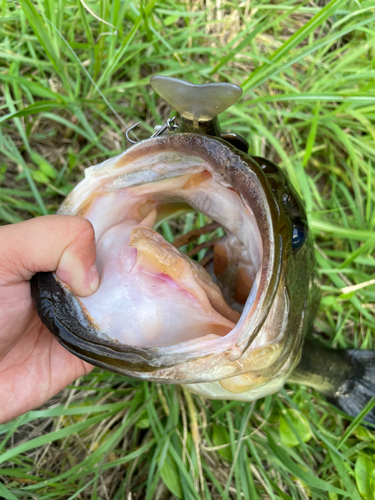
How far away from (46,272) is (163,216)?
19.9 inches

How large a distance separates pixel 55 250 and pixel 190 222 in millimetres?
1119

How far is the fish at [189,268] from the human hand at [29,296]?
55 mm

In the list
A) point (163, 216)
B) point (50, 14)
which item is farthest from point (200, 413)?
point (50, 14)

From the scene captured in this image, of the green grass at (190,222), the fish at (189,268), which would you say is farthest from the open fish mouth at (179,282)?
the green grass at (190,222)

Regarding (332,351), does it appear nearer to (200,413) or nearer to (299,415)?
(299,415)

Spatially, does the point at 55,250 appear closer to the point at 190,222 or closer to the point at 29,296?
the point at 29,296

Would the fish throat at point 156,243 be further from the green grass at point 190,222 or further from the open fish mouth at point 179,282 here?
the green grass at point 190,222

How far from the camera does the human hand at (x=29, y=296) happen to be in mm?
1106

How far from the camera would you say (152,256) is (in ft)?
3.72

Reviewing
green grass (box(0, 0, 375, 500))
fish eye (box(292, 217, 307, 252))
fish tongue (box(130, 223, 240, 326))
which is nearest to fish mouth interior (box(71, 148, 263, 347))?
fish tongue (box(130, 223, 240, 326))

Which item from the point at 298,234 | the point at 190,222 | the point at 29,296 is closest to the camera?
the point at 298,234

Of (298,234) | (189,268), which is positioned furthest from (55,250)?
(298,234)

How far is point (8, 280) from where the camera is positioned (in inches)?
47.2

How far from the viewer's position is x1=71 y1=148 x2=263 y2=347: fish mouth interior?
1.08 meters
